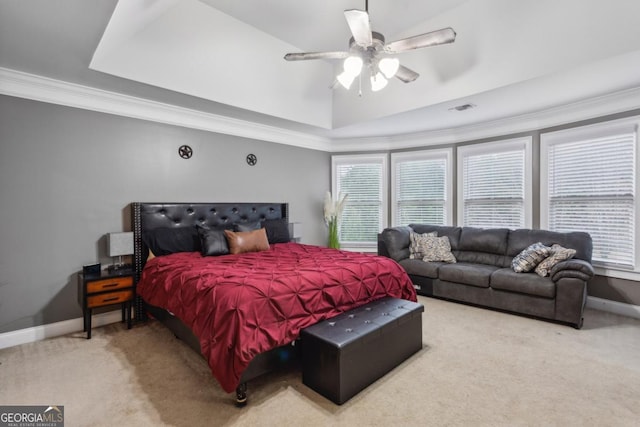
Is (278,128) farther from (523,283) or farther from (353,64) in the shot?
(523,283)

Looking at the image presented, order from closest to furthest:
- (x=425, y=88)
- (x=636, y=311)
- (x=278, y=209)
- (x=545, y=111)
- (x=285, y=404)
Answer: (x=285, y=404), (x=636, y=311), (x=425, y=88), (x=545, y=111), (x=278, y=209)

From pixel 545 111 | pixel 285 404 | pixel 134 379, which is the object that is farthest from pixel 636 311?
pixel 134 379

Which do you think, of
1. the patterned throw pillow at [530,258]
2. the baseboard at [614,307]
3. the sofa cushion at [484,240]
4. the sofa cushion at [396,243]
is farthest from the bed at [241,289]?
the baseboard at [614,307]

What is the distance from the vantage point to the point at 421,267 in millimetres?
4320

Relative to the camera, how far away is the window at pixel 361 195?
583 cm

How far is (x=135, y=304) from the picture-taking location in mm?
3449

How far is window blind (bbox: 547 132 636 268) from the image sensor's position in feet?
11.6

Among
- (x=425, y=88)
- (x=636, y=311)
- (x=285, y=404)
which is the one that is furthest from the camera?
(x=425, y=88)

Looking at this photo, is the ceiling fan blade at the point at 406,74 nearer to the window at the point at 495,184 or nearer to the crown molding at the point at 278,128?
the crown molding at the point at 278,128

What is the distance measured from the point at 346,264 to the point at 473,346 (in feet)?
4.54

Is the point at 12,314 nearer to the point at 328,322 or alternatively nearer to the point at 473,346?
the point at 328,322

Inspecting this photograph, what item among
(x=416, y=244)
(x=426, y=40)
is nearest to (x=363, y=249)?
(x=416, y=244)

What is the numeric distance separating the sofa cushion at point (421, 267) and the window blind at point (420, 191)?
1259mm

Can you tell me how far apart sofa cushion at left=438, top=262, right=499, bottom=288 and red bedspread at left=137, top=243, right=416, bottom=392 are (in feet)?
3.77
